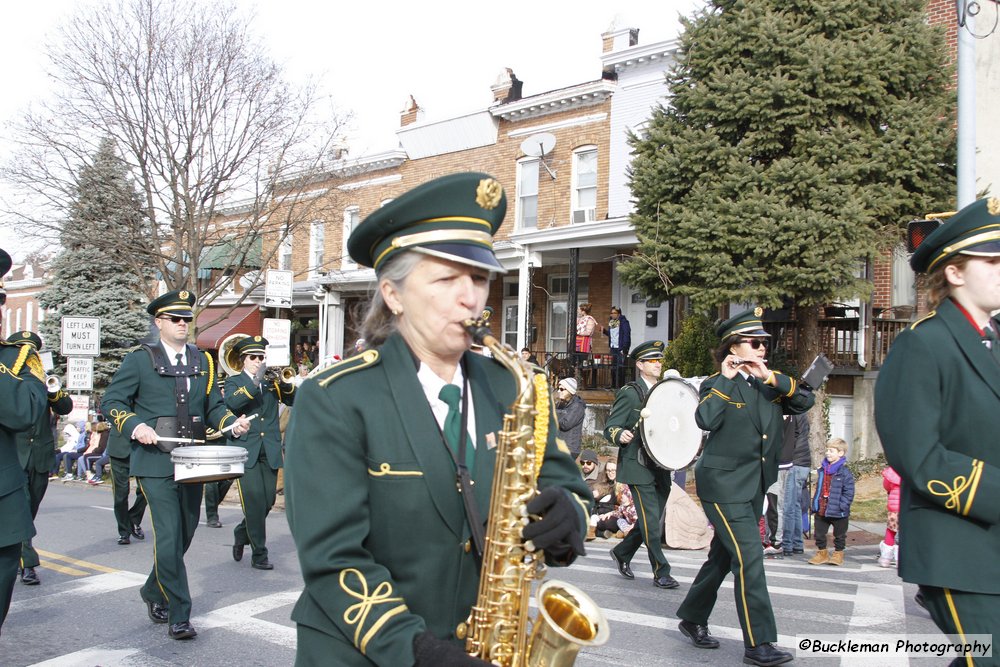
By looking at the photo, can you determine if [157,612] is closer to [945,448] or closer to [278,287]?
[945,448]

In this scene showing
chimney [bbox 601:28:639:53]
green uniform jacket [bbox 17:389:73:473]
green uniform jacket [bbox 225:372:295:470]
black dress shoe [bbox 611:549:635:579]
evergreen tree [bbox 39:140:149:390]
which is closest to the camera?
black dress shoe [bbox 611:549:635:579]

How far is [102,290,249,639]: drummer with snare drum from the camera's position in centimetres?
619

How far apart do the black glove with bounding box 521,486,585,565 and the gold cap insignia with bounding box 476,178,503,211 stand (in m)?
0.87

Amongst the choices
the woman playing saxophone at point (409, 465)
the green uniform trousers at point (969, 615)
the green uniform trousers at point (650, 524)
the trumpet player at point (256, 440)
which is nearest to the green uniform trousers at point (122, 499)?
the trumpet player at point (256, 440)

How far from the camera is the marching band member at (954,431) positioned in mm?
3066

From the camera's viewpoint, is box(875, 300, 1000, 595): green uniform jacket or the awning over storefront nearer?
box(875, 300, 1000, 595): green uniform jacket

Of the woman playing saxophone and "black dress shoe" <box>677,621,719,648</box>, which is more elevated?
the woman playing saxophone

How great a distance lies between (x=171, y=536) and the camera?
6199mm

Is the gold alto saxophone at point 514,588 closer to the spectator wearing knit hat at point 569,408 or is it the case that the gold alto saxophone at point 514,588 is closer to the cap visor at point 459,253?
the cap visor at point 459,253

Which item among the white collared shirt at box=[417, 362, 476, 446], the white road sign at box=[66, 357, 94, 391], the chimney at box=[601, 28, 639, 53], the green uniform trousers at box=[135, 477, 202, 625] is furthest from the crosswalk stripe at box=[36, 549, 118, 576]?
the chimney at box=[601, 28, 639, 53]

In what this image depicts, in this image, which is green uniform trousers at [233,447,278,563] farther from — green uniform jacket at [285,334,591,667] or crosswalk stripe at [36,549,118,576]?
green uniform jacket at [285,334,591,667]

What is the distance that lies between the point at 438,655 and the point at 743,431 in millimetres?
4411

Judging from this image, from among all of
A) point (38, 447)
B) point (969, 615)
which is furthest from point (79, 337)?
point (969, 615)

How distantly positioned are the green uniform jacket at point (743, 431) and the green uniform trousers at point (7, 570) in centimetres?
443
